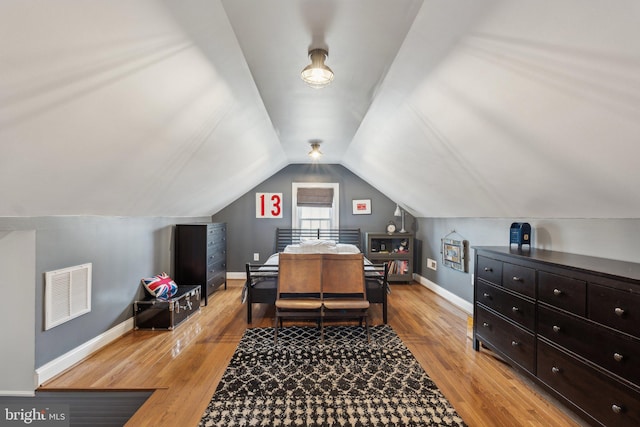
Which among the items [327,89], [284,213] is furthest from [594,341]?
[284,213]

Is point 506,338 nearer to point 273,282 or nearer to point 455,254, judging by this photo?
point 455,254

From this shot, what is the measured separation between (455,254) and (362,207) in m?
2.18

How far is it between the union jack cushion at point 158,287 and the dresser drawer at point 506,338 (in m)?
3.49

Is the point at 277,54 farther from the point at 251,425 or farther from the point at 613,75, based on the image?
the point at 251,425

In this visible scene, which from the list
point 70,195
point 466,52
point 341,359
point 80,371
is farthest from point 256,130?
point 80,371

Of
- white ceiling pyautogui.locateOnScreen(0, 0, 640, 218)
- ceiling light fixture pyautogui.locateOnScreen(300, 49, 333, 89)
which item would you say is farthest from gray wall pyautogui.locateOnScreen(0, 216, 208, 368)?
ceiling light fixture pyautogui.locateOnScreen(300, 49, 333, 89)

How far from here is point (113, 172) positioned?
214 cm

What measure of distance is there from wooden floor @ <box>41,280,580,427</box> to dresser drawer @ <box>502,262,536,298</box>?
0.74 metres

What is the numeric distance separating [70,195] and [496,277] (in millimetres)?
3501

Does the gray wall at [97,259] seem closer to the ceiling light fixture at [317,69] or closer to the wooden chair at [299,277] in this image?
the wooden chair at [299,277]

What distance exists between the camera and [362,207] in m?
6.08

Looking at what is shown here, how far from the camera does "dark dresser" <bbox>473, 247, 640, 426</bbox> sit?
1583mm

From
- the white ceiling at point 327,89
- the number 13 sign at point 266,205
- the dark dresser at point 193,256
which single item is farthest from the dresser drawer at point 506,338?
the number 13 sign at point 266,205

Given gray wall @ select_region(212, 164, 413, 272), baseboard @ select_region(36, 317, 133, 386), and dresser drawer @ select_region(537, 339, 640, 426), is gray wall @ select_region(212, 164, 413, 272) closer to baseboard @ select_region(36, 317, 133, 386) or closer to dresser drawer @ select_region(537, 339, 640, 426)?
baseboard @ select_region(36, 317, 133, 386)
